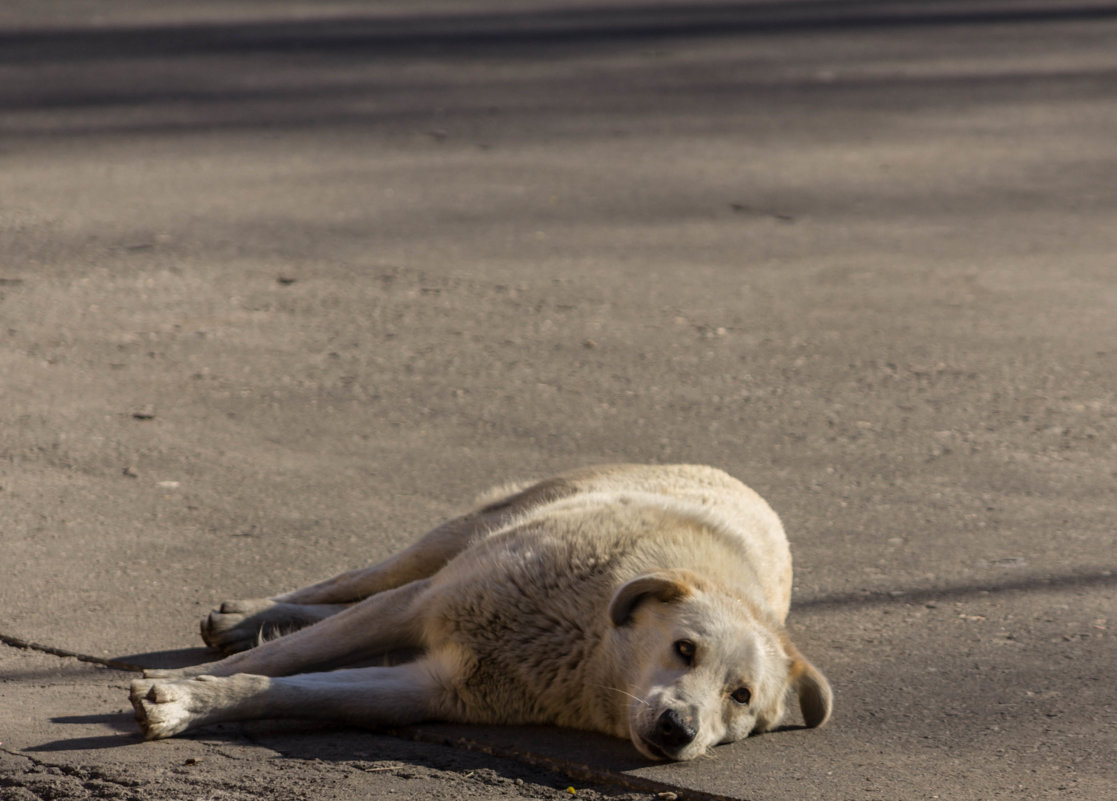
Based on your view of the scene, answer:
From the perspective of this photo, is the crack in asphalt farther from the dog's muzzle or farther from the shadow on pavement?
the shadow on pavement

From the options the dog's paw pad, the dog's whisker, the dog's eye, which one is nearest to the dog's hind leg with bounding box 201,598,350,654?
the dog's paw pad

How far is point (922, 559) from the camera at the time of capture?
5.16 m

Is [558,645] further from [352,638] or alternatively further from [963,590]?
[963,590]

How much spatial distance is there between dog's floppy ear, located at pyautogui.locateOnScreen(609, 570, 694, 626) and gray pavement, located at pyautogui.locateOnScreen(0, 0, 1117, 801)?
362 mm

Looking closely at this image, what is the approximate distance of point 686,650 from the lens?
383 centimetres

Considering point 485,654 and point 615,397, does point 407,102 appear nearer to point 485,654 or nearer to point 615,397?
point 615,397

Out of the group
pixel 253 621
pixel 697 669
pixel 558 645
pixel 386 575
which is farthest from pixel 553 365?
pixel 697 669

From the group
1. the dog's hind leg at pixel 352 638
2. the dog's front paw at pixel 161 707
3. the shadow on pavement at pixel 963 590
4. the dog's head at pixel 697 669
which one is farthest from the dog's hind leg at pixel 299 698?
the shadow on pavement at pixel 963 590

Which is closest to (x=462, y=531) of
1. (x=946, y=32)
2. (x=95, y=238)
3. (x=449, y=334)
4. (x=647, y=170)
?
(x=449, y=334)

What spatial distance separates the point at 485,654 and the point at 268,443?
2.16m

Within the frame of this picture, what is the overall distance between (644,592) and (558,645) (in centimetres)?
32

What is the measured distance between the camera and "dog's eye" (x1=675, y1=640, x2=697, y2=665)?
150 inches

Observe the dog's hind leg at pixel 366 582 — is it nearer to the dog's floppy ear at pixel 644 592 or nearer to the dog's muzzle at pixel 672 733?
the dog's floppy ear at pixel 644 592

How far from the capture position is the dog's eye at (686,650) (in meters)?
3.82
